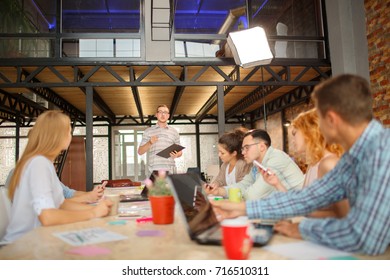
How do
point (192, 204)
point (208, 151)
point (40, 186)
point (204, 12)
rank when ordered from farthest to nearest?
point (208, 151), point (204, 12), point (40, 186), point (192, 204)

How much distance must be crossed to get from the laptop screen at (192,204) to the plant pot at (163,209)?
3.1 inches

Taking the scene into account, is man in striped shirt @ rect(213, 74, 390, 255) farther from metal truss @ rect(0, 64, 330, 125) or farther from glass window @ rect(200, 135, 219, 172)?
glass window @ rect(200, 135, 219, 172)

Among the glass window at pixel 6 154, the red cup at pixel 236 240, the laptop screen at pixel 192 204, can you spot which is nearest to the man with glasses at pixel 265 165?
the laptop screen at pixel 192 204

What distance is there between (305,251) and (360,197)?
20cm

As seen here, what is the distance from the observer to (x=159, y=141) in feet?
13.3

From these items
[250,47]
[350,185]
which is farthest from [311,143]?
[250,47]

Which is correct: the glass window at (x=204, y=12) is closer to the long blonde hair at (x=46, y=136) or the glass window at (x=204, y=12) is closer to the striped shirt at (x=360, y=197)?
the long blonde hair at (x=46, y=136)

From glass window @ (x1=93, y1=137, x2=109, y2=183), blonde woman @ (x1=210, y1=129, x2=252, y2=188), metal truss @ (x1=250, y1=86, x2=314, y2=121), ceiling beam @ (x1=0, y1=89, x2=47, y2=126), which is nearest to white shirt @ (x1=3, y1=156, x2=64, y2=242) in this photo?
blonde woman @ (x1=210, y1=129, x2=252, y2=188)

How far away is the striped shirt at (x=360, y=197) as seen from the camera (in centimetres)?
82

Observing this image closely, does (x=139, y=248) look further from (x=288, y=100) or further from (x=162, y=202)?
(x=288, y=100)
